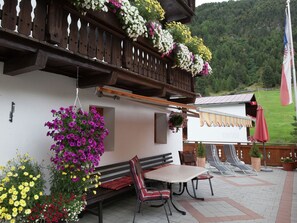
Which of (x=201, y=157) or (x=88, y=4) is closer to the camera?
(x=88, y=4)

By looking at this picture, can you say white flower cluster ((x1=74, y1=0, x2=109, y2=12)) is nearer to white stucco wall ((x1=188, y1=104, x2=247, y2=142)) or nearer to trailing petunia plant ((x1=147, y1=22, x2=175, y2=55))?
trailing petunia plant ((x1=147, y1=22, x2=175, y2=55))

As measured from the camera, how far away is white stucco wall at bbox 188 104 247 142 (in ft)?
63.3

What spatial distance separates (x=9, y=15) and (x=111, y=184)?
4226 mm

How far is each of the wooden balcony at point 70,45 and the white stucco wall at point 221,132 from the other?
14.5m

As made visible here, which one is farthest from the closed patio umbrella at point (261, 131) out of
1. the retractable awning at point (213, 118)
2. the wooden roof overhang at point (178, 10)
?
the wooden roof overhang at point (178, 10)

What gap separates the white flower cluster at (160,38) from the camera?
591 cm

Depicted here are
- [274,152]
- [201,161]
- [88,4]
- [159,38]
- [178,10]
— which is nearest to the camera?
[88,4]

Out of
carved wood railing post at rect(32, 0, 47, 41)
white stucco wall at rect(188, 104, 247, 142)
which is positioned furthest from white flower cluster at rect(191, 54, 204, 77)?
white stucco wall at rect(188, 104, 247, 142)

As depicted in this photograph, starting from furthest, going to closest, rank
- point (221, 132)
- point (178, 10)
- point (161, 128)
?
point (221, 132) → point (161, 128) → point (178, 10)

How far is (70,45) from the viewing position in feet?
13.9

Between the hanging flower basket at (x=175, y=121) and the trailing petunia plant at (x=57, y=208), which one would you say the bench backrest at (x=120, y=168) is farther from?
the trailing petunia plant at (x=57, y=208)

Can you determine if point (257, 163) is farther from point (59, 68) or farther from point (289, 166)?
point (59, 68)

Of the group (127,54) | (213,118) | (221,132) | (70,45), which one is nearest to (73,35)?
(70,45)

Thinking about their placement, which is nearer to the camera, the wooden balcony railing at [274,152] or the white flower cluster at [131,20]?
the white flower cluster at [131,20]
